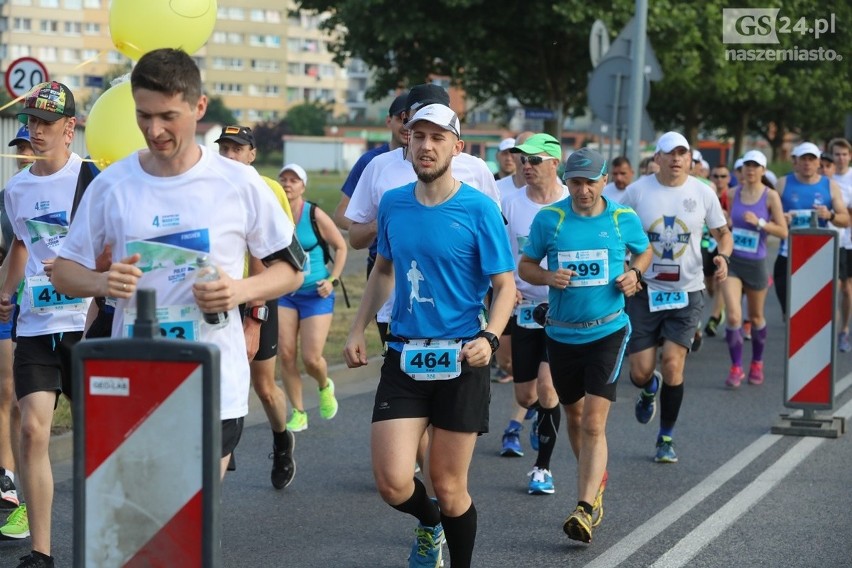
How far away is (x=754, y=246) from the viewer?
1293cm

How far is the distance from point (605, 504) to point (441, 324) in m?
2.50

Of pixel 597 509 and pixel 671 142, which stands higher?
pixel 671 142

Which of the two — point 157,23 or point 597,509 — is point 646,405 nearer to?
point 597,509

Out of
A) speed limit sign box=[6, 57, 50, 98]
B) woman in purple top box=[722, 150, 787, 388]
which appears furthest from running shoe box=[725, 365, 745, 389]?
speed limit sign box=[6, 57, 50, 98]

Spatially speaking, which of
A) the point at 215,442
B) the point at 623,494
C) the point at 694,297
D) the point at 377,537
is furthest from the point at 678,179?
the point at 215,442

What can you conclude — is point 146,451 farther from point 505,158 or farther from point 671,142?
point 505,158

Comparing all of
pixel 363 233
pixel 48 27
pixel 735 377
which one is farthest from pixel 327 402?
pixel 48 27

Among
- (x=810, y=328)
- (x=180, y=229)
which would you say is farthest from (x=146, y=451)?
(x=810, y=328)

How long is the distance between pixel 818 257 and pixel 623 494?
306cm

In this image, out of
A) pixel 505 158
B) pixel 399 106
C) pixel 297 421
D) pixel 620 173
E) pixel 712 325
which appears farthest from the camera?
pixel 712 325

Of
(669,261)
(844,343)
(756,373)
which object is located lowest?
(844,343)

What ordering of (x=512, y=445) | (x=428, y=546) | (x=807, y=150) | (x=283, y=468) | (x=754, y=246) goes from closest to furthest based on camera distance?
(x=428, y=546)
(x=283, y=468)
(x=512, y=445)
(x=754, y=246)
(x=807, y=150)

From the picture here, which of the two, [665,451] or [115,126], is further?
[665,451]

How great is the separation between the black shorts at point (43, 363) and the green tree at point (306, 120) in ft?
402
